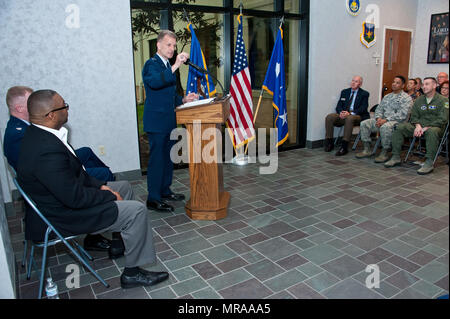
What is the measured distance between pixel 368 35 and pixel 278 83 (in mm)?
2594

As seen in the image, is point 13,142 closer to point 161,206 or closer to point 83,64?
point 161,206

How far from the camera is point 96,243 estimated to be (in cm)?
300

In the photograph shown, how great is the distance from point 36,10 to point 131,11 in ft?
3.76

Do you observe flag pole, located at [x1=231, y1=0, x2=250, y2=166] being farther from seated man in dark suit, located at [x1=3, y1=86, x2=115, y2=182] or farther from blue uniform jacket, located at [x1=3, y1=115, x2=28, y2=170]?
blue uniform jacket, located at [x1=3, y1=115, x2=28, y2=170]

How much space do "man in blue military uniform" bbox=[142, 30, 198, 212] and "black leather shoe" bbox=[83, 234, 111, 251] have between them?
820mm

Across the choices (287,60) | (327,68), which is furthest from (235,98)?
(327,68)

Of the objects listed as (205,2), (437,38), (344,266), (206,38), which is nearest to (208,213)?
(344,266)

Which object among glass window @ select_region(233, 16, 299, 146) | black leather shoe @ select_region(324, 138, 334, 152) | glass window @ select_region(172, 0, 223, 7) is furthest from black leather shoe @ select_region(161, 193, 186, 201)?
black leather shoe @ select_region(324, 138, 334, 152)

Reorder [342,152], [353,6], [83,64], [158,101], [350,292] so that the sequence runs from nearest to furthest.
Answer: [350,292] → [158,101] → [83,64] → [342,152] → [353,6]

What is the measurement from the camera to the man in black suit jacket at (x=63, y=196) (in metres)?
2.11

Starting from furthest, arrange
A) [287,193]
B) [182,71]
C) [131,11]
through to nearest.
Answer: [182,71]
[131,11]
[287,193]

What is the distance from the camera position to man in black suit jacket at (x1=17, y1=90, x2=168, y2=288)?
211 centimetres

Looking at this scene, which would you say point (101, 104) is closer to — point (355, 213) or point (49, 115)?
point (49, 115)

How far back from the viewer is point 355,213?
364 cm
